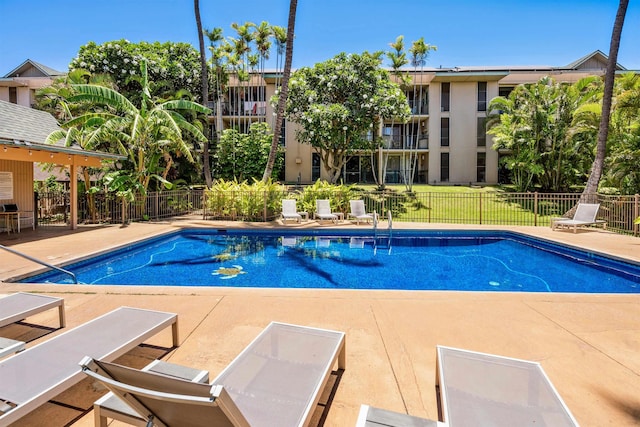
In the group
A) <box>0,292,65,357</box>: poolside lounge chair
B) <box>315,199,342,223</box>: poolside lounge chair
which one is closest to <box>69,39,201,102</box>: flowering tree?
<box>315,199,342,223</box>: poolside lounge chair

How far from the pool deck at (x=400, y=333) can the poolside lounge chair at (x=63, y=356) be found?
36cm

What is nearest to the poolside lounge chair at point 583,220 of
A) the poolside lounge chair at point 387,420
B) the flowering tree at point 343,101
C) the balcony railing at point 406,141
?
the flowering tree at point 343,101

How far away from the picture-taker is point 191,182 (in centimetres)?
2555

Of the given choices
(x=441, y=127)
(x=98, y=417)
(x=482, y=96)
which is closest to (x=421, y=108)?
(x=441, y=127)

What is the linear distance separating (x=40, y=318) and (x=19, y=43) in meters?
25.7

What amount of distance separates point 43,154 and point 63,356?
1218 centimetres

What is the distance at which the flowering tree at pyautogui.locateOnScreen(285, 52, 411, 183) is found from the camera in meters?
20.2

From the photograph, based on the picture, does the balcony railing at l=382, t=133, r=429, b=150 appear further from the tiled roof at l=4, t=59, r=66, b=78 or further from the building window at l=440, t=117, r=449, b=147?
the tiled roof at l=4, t=59, r=66, b=78

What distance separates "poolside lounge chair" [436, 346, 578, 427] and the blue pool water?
497 cm

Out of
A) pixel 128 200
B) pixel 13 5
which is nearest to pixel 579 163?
pixel 128 200

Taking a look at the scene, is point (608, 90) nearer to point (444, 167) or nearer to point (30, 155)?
point (444, 167)

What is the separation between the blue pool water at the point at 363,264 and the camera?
8.21 m

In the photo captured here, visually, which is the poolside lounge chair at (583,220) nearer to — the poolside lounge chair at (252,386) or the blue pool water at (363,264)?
the blue pool water at (363,264)

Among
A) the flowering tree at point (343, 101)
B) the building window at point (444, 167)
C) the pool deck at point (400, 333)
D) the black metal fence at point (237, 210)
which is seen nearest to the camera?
the pool deck at point (400, 333)
